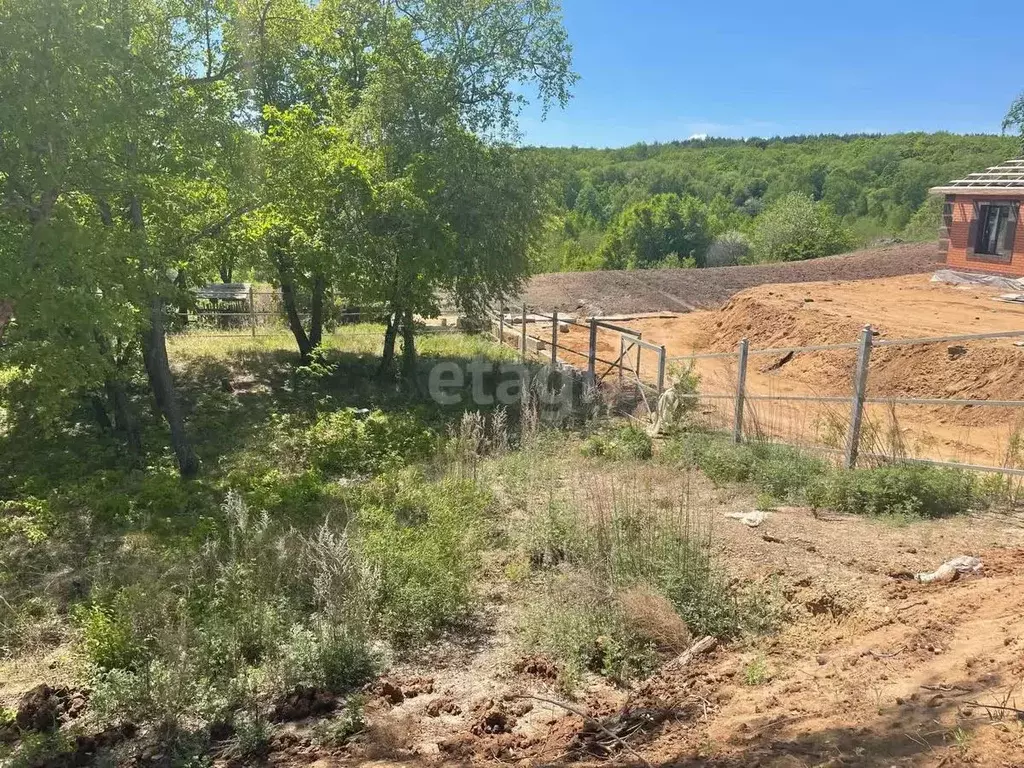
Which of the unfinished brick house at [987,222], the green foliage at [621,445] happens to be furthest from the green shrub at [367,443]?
the unfinished brick house at [987,222]

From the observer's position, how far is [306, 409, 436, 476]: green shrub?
10.3m

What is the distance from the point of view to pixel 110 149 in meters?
8.38

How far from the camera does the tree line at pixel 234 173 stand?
7176 millimetres

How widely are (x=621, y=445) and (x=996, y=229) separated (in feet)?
74.8

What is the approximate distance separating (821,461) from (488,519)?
3977 millimetres

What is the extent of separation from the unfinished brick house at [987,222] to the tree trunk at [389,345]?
21.7 meters

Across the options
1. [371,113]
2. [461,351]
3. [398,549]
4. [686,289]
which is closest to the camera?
[398,549]

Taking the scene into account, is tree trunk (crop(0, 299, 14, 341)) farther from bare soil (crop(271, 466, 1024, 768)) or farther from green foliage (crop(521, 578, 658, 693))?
green foliage (crop(521, 578, 658, 693))

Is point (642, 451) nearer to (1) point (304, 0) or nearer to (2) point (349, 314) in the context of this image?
(1) point (304, 0)

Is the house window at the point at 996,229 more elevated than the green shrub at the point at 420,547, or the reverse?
the house window at the point at 996,229

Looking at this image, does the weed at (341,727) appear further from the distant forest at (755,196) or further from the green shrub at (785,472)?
the distant forest at (755,196)

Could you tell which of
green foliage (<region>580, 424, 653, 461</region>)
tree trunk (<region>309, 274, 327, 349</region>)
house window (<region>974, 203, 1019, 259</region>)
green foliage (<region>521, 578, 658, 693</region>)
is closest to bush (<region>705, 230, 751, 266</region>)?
house window (<region>974, 203, 1019, 259</region>)

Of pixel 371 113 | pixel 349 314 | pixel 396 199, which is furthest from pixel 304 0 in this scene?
pixel 349 314

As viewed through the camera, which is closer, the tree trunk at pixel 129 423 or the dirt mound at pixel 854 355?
the tree trunk at pixel 129 423
